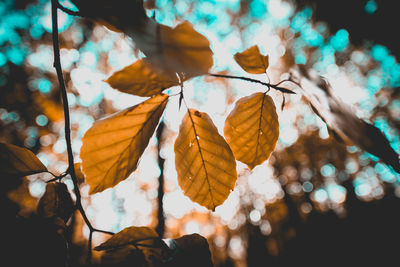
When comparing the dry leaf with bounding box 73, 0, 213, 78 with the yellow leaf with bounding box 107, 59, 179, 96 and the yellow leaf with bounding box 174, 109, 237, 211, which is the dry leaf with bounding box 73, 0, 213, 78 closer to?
the yellow leaf with bounding box 107, 59, 179, 96

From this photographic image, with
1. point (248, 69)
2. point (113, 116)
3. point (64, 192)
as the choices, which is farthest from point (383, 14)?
point (64, 192)

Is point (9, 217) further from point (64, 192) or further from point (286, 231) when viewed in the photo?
point (286, 231)

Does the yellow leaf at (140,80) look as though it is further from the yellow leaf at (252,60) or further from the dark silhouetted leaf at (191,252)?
the dark silhouetted leaf at (191,252)

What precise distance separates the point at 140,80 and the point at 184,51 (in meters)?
0.23

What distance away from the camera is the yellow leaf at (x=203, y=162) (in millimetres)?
539

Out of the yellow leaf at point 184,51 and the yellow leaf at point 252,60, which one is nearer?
the yellow leaf at point 184,51

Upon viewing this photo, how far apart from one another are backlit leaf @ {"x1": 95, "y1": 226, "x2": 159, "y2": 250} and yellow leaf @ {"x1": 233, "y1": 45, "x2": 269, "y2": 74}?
0.51 m

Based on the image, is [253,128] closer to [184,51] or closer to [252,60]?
[252,60]

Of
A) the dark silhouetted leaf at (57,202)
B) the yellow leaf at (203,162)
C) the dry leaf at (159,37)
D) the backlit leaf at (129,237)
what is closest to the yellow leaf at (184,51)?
the dry leaf at (159,37)

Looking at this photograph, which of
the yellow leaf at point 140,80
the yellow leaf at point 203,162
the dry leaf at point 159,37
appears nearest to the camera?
the dry leaf at point 159,37

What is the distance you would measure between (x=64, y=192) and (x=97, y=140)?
0.29m

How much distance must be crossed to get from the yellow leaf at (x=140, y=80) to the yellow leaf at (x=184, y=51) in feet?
0.54

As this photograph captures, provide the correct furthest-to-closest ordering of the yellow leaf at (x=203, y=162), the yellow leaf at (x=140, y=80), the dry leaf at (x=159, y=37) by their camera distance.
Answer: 1. the yellow leaf at (x=203, y=162)
2. the yellow leaf at (x=140, y=80)
3. the dry leaf at (x=159, y=37)

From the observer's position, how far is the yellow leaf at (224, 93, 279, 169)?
0.56 meters
